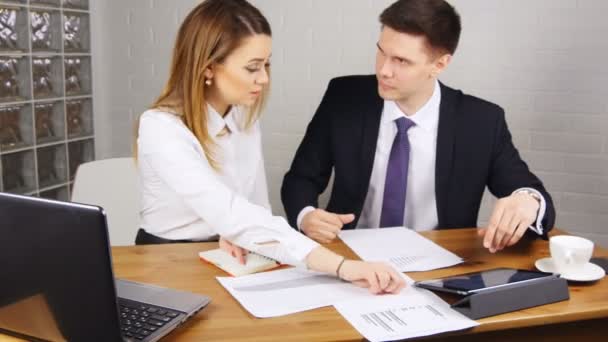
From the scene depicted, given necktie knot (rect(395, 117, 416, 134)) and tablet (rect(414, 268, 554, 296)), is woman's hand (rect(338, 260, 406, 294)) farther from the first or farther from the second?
necktie knot (rect(395, 117, 416, 134))

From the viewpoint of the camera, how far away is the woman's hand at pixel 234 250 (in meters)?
1.38

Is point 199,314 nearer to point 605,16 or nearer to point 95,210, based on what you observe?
point 95,210

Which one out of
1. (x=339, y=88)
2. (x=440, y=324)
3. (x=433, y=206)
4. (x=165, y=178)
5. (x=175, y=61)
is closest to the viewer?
(x=440, y=324)

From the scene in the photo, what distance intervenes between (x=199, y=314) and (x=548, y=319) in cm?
66

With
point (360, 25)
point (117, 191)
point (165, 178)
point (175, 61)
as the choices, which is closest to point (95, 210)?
point (165, 178)

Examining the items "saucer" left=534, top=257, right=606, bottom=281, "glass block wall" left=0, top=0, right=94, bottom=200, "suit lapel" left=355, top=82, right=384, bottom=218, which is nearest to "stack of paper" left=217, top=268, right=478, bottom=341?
"saucer" left=534, top=257, right=606, bottom=281

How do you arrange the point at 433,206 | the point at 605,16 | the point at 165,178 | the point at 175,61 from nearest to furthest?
1. the point at 165,178
2. the point at 175,61
3. the point at 433,206
4. the point at 605,16

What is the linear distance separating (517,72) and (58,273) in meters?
2.36

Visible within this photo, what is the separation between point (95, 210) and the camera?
2.87 ft

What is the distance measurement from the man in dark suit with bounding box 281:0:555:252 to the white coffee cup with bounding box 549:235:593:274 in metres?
0.50

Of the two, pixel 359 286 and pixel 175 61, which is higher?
pixel 175 61

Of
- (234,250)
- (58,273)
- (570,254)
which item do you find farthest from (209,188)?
(570,254)

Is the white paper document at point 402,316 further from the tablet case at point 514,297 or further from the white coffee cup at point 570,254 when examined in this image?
the white coffee cup at point 570,254

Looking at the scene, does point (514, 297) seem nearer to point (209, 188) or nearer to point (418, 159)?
point (209, 188)
